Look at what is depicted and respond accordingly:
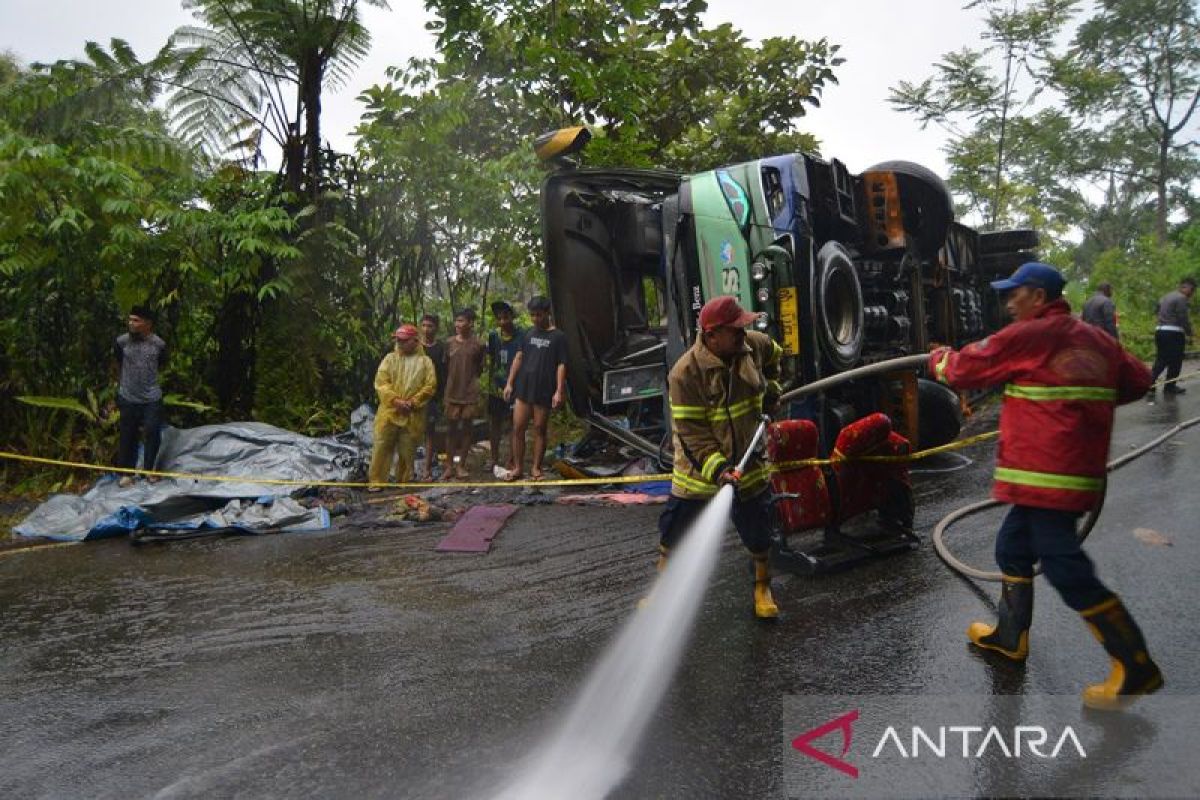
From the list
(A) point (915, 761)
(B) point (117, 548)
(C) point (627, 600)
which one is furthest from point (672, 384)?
(B) point (117, 548)

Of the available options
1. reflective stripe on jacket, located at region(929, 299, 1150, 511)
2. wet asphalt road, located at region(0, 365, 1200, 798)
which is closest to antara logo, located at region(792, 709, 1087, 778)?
wet asphalt road, located at region(0, 365, 1200, 798)

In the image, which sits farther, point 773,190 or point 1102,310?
point 1102,310

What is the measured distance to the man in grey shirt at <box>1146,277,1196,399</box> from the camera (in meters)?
10.8

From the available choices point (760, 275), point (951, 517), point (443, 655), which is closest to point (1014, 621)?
point (951, 517)

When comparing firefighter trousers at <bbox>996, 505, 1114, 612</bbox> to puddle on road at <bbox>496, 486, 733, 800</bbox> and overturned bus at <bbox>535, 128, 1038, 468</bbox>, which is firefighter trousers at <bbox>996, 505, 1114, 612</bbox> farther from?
overturned bus at <bbox>535, 128, 1038, 468</bbox>

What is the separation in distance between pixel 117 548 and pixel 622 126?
783cm

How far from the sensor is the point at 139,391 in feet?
25.8

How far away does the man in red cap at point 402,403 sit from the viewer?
26.1 ft

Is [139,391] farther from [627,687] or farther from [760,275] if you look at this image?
[627,687]

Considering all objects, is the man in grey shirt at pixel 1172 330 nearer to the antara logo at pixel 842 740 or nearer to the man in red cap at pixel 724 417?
the man in red cap at pixel 724 417

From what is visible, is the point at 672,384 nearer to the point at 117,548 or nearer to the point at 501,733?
the point at 501,733

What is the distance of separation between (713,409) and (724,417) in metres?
0.07

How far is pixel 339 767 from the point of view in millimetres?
2953

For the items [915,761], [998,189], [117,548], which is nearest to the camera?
[915,761]
